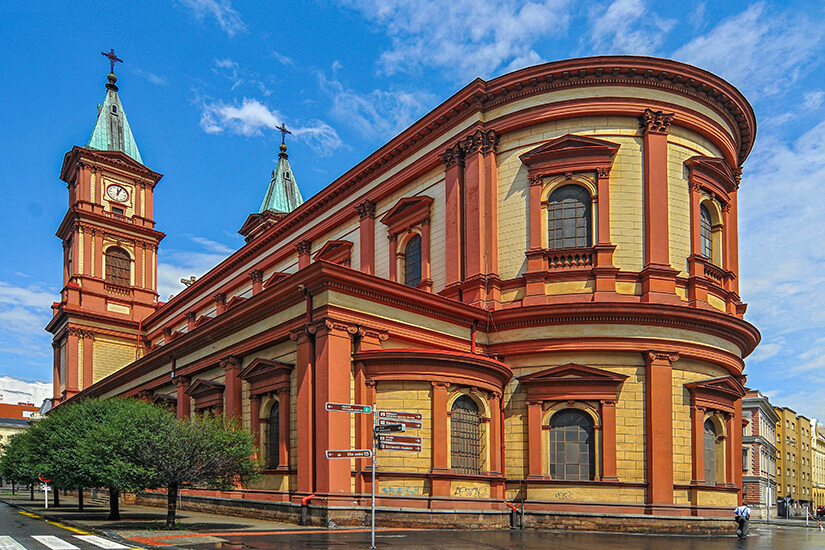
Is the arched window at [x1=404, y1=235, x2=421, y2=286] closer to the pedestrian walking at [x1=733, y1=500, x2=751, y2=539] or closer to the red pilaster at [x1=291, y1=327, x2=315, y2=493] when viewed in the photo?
the red pilaster at [x1=291, y1=327, x2=315, y2=493]

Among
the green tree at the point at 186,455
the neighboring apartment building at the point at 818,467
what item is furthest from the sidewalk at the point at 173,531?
the neighboring apartment building at the point at 818,467

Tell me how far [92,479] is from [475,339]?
15.7 meters

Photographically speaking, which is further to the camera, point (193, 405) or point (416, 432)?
point (193, 405)

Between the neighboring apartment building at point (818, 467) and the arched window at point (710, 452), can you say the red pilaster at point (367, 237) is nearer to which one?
the arched window at point (710, 452)

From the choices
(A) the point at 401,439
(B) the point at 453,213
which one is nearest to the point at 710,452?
(B) the point at 453,213

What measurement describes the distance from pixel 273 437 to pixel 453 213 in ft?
35.6

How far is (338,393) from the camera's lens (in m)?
22.2

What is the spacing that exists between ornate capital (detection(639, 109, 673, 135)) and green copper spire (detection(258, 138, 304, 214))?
37.0 meters

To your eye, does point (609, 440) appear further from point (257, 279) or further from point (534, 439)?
point (257, 279)

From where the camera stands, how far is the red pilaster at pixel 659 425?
78.9 ft

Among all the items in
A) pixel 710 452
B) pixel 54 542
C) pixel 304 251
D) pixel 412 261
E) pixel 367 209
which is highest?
pixel 367 209

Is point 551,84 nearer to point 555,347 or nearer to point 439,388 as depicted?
point 555,347

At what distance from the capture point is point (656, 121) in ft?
88.1

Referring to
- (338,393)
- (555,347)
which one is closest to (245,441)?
(338,393)
